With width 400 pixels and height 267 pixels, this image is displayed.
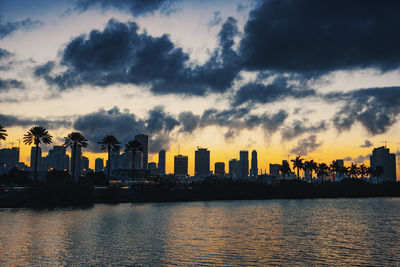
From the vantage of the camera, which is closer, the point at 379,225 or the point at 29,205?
the point at 379,225

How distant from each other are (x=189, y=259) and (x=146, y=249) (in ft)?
27.4

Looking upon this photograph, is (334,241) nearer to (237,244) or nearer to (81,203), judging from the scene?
(237,244)

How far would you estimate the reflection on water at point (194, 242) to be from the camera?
142ft

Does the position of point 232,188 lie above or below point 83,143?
below

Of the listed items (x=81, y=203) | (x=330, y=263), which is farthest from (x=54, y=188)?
(x=330, y=263)

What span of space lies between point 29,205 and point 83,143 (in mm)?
41944

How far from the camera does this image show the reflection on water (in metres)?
43.2

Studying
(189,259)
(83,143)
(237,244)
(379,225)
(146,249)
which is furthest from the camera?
(83,143)

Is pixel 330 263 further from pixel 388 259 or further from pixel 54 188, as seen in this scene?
pixel 54 188

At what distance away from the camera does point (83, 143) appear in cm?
14825

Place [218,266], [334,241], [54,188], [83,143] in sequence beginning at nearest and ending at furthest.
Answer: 1. [218,266]
2. [334,241]
3. [54,188]
4. [83,143]

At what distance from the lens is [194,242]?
54219 mm

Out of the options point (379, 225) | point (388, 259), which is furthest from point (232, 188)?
point (388, 259)

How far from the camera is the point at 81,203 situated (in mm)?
127188
